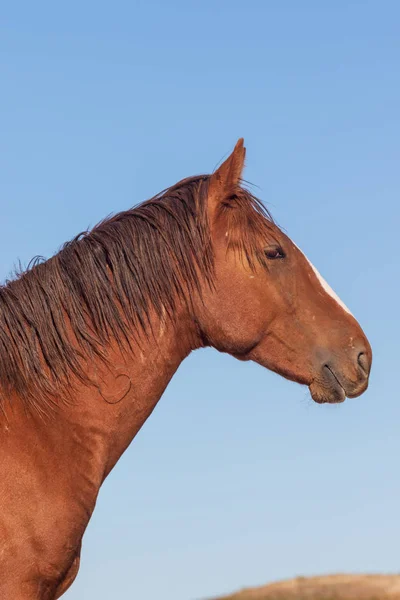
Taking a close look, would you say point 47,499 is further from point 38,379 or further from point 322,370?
point 322,370

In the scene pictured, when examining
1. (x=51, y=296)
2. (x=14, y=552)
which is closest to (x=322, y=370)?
(x=51, y=296)

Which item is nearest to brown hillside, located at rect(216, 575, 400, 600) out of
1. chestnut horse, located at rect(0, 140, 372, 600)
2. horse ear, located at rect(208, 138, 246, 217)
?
chestnut horse, located at rect(0, 140, 372, 600)

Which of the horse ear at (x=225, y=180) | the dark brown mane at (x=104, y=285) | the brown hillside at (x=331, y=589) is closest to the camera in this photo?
the dark brown mane at (x=104, y=285)

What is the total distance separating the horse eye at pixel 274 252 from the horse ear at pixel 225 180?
46 cm

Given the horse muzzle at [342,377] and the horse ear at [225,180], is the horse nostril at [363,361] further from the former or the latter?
the horse ear at [225,180]

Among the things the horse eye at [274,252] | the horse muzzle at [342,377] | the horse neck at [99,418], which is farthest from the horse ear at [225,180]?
the horse muzzle at [342,377]

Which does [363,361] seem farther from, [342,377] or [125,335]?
[125,335]

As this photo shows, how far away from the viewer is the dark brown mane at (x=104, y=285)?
4887mm

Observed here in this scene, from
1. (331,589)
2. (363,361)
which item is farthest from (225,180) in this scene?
(331,589)

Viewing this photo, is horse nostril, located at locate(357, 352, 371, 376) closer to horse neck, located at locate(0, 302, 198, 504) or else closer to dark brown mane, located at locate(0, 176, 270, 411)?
dark brown mane, located at locate(0, 176, 270, 411)

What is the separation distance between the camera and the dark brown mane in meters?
4.89

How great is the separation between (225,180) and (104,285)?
1.13 m

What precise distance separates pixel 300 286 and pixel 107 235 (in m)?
1.37

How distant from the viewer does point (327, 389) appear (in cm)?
548
